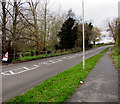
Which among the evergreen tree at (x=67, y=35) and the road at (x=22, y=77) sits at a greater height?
the evergreen tree at (x=67, y=35)

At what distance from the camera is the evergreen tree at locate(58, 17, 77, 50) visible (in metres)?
31.6

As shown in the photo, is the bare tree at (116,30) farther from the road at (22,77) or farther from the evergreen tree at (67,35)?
the evergreen tree at (67,35)

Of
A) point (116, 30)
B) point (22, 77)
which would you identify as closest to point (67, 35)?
point (116, 30)

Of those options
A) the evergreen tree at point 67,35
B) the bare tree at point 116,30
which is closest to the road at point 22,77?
the bare tree at point 116,30

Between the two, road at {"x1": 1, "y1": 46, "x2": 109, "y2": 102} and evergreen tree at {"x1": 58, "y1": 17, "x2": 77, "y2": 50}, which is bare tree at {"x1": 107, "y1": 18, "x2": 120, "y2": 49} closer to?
road at {"x1": 1, "y1": 46, "x2": 109, "y2": 102}

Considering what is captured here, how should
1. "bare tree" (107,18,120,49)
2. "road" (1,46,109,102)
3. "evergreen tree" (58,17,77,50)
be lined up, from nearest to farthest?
"road" (1,46,109,102) < "bare tree" (107,18,120,49) < "evergreen tree" (58,17,77,50)

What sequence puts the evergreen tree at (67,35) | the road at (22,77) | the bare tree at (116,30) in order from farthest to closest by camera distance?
the evergreen tree at (67,35) < the bare tree at (116,30) < the road at (22,77)

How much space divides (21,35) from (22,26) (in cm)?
182

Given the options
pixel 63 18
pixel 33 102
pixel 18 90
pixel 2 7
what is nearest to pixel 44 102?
pixel 33 102

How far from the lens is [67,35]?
107 feet

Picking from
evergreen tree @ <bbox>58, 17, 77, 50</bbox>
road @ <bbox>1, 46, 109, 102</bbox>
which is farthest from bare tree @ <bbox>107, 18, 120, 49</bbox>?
evergreen tree @ <bbox>58, 17, 77, 50</bbox>

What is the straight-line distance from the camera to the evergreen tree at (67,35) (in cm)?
3161

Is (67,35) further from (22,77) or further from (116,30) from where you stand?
(22,77)

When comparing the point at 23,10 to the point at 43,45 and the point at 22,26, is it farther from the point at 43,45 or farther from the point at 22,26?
the point at 43,45
